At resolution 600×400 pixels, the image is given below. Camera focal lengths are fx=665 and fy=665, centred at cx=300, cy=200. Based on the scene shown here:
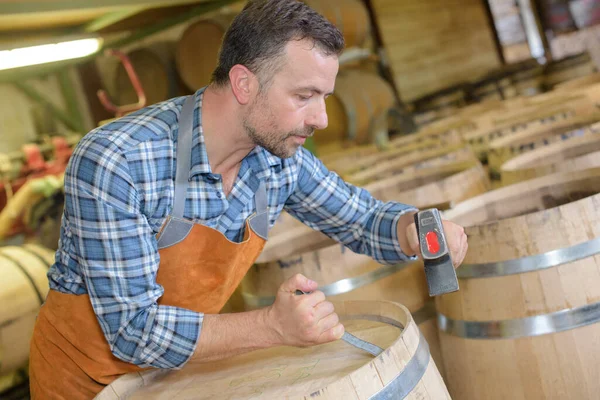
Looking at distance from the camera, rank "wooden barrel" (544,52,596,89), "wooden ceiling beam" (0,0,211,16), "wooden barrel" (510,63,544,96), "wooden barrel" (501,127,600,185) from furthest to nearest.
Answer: "wooden barrel" (510,63,544,96), "wooden barrel" (544,52,596,89), "wooden ceiling beam" (0,0,211,16), "wooden barrel" (501,127,600,185)

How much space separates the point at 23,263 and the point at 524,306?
3.45 metres

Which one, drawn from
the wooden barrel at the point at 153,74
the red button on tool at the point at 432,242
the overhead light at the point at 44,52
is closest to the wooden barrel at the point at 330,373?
the red button on tool at the point at 432,242

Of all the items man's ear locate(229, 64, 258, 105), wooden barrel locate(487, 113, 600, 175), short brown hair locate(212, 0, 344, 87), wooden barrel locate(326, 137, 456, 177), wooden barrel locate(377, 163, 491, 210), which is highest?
short brown hair locate(212, 0, 344, 87)

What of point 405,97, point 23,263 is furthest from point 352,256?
point 405,97

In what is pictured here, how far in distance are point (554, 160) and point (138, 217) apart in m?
2.42

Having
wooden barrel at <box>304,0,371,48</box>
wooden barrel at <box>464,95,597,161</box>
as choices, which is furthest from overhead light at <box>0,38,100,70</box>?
wooden barrel at <box>464,95,597,161</box>

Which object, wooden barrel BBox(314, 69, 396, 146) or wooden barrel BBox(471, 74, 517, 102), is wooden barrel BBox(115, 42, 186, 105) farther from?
wooden barrel BBox(471, 74, 517, 102)

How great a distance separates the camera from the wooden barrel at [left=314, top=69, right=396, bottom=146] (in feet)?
26.7

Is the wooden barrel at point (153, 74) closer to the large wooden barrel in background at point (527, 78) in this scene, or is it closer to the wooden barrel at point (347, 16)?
the wooden barrel at point (347, 16)

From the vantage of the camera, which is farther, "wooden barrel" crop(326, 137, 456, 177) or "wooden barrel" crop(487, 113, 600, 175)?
"wooden barrel" crop(326, 137, 456, 177)

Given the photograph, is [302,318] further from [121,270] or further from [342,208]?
[342,208]

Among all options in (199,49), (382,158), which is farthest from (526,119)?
(199,49)

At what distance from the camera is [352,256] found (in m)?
2.56

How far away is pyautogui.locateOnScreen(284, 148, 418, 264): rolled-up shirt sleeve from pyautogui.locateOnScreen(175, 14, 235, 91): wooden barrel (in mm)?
5471
